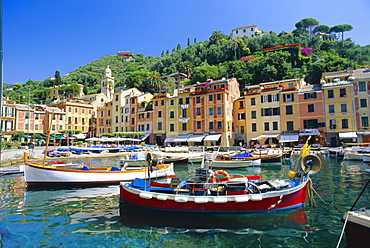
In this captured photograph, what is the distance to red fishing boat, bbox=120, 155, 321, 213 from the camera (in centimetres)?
1013

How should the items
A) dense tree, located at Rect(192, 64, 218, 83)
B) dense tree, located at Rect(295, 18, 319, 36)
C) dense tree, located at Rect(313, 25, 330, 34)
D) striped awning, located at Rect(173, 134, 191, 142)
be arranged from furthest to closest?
dense tree, located at Rect(295, 18, 319, 36), dense tree, located at Rect(313, 25, 330, 34), dense tree, located at Rect(192, 64, 218, 83), striped awning, located at Rect(173, 134, 191, 142)

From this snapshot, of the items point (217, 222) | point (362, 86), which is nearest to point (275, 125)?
point (362, 86)

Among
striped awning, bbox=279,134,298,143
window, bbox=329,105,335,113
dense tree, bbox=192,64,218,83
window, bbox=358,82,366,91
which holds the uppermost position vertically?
dense tree, bbox=192,64,218,83

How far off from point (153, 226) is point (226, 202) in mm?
3075

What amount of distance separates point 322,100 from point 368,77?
6964 mm

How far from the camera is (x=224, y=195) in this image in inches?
416

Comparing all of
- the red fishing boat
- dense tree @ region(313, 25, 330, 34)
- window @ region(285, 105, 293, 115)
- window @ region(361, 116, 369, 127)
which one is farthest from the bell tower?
dense tree @ region(313, 25, 330, 34)

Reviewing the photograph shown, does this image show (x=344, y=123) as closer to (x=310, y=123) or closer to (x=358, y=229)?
(x=310, y=123)

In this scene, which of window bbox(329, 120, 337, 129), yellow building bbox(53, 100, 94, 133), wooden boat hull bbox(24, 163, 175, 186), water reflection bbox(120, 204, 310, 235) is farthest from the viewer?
yellow building bbox(53, 100, 94, 133)

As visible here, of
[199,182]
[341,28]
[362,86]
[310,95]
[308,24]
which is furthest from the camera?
[308,24]

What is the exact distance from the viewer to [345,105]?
3931 centimetres

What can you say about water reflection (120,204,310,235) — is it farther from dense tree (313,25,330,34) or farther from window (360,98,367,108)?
dense tree (313,25,330,34)

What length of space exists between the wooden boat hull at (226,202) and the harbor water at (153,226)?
0.26 m

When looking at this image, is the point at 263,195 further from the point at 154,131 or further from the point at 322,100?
the point at 154,131
